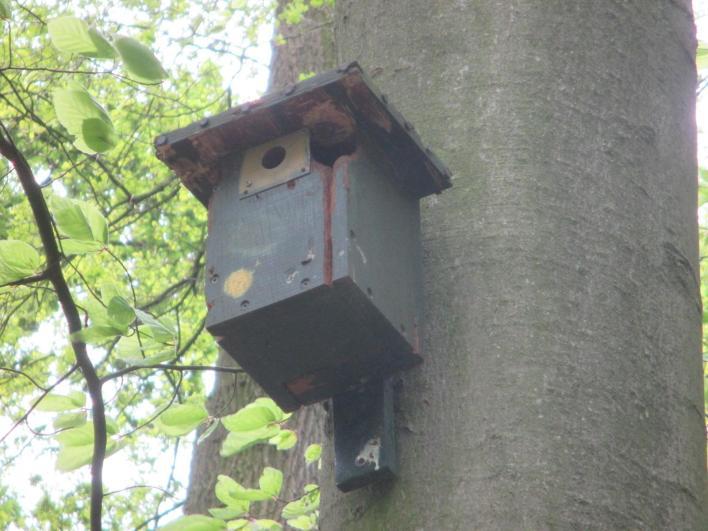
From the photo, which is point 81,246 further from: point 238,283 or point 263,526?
point 263,526

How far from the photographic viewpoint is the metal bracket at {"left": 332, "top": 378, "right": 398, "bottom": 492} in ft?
5.18

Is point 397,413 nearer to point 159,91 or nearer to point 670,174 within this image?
point 670,174

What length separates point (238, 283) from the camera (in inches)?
66.9

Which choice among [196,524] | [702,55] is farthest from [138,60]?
[702,55]

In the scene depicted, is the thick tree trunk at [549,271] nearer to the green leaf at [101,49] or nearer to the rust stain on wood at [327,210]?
the rust stain on wood at [327,210]

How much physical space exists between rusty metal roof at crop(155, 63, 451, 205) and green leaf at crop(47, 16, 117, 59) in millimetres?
184

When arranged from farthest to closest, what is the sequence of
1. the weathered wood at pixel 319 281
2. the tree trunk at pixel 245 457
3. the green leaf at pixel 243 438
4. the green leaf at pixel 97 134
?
1. the tree trunk at pixel 245 457
2. the green leaf at pixel 243 438
3. the green leaf at pixel 97 134
4. the weathered wood at pixel 319 281

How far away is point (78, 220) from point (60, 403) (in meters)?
0.47

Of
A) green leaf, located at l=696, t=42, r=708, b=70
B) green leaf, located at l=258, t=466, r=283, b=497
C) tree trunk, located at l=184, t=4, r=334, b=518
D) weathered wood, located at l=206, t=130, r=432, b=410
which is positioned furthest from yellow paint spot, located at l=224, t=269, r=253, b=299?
tree trunk, located at l=184, t=4, r=334, b=518

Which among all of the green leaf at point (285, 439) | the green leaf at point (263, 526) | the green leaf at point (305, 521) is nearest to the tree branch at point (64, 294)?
the green leaf at point (263, 526)

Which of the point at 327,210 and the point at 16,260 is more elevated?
the point at 16,260

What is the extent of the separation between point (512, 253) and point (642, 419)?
0.32m

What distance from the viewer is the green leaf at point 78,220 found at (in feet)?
6.43

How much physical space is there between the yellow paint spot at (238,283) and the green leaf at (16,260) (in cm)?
49
